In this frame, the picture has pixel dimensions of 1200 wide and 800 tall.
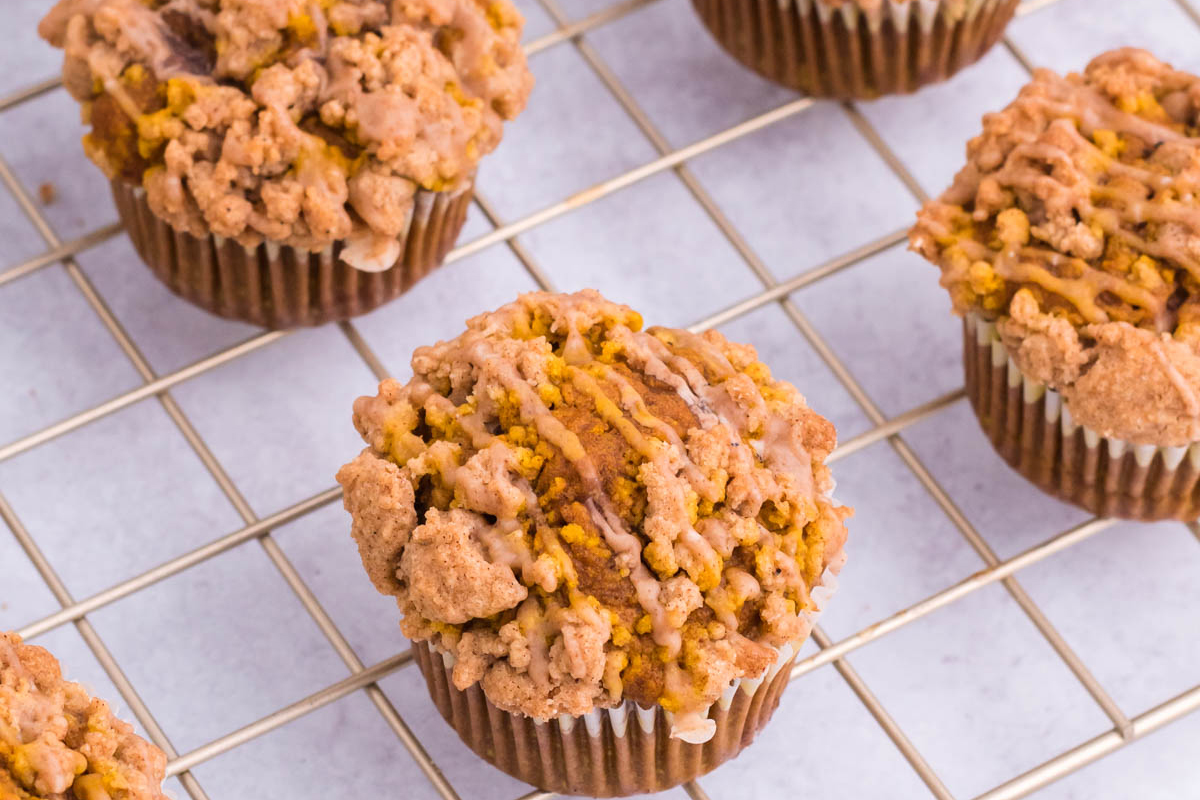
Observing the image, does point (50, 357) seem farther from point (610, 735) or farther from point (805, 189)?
point (805, 189)

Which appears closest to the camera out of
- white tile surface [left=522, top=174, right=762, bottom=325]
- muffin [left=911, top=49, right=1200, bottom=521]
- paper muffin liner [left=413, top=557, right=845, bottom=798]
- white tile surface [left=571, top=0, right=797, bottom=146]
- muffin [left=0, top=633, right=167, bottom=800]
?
muffin [left=0, top=633, right=167, bottom=800]

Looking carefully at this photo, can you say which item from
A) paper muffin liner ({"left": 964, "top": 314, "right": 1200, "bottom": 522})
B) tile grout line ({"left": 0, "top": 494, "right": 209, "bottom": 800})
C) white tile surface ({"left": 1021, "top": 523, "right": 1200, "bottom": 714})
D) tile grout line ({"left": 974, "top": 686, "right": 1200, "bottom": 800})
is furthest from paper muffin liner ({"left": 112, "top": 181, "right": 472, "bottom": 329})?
tile grout line ({"left": 974, "top": 686, "right": 1200, "bottom": 800})

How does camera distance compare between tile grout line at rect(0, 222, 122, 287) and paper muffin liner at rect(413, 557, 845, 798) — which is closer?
paper muffin liner at rect(413, 557, 845, 798)

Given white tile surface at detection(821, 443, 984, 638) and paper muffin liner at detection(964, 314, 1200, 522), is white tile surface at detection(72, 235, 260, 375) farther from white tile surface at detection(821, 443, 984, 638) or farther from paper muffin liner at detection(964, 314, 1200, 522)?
paper muffin liner at detection(964, 314, 1200, 522)

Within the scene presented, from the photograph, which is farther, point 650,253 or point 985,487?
point 650,253

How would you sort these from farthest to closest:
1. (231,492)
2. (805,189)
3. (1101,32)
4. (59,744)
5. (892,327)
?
(1101,32) → (805,189) → (892,327) → (231,492) → (59,744)

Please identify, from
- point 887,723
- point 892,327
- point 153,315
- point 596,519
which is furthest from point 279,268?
point 887,723

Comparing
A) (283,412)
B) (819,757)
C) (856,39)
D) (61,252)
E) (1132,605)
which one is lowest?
(819,757)

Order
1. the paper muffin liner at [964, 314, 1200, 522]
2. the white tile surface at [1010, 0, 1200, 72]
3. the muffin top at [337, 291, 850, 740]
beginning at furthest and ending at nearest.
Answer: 1. the white tile surface at [1010, 0, 1200, 72]
2. the paper muffin liner at [964, 314, 1200, 522]
3. the muffin top at [337, 291, 850, 740]
